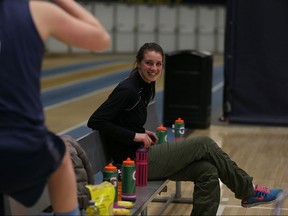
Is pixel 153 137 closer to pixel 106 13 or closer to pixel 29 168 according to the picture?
pixel 29 168

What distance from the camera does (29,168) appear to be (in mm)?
3686

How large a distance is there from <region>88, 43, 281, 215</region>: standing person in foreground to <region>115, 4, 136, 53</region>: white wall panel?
31709mm

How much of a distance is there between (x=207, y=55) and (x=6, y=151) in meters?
9.74

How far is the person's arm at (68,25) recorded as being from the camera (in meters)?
3.64

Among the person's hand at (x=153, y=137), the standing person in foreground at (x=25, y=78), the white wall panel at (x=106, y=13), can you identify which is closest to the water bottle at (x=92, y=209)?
the standing person in foreground at (x=25, y=78)

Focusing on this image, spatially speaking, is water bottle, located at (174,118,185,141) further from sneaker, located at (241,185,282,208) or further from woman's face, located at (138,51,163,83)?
sneaker, located at (241,185,282,208)

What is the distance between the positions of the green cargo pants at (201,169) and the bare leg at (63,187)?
229cm

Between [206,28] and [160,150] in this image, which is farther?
[206,28]

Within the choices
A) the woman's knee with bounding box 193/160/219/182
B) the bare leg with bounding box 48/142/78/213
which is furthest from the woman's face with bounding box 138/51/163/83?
the bare leg with bounding box 48/142/78/213

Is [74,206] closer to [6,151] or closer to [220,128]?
[6,151]

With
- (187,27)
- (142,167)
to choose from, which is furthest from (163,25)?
(142,167)

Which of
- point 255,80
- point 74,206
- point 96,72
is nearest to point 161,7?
point 96,72

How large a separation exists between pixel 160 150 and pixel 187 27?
32188 millimetres

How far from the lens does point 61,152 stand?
12.7ft
